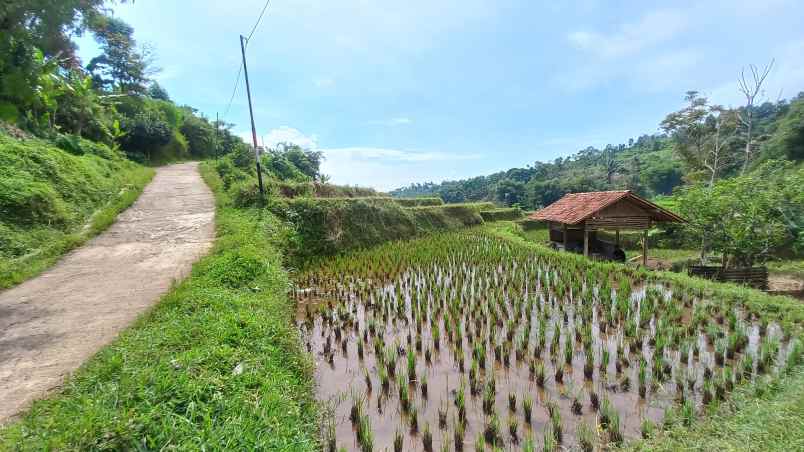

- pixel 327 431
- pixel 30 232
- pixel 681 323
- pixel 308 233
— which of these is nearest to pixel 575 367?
pixel 681 323

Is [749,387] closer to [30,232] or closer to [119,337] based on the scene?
[119,337]

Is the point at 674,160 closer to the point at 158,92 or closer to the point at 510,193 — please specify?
the point at 510,193

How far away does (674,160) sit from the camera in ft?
188

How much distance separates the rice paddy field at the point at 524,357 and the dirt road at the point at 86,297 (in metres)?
2.51

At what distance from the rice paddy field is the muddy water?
2 centimetres

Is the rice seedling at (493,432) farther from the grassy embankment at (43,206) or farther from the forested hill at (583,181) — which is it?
the forested hill at (583,181)

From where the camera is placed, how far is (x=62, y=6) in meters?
4.09

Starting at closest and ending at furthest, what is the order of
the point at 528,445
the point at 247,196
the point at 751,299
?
the point at 528,445
the point at 751,299
the point at 247,196

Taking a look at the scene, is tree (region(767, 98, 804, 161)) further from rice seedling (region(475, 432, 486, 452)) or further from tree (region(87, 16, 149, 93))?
tree (region(87, 16, 149, 93))

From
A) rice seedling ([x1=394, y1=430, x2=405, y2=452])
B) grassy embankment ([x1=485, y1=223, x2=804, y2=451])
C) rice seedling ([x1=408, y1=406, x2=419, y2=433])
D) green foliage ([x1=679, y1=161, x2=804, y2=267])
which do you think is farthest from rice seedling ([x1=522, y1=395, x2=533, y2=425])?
Result: green foliage ([x1=679, y1=161, x2=804, y2=267])

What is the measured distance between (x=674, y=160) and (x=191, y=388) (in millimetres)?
74749

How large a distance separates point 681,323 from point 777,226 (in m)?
8.24

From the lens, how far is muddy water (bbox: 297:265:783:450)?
3.54 meters

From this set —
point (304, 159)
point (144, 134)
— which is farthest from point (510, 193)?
point (144, 134)
